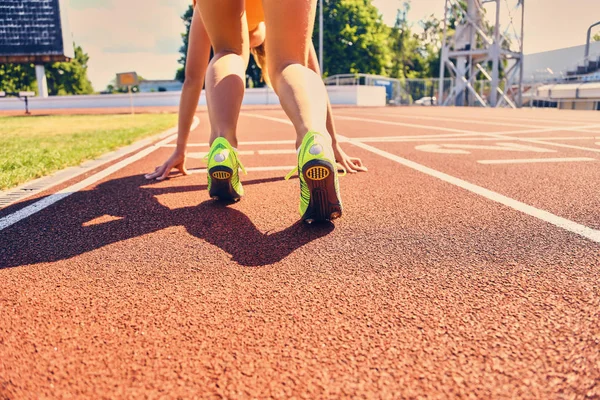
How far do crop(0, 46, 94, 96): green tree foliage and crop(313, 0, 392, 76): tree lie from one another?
28.8 m

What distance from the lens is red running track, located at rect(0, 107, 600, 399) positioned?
1035 millimetres

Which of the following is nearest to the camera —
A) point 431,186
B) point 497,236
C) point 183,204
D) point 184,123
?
point 497,236

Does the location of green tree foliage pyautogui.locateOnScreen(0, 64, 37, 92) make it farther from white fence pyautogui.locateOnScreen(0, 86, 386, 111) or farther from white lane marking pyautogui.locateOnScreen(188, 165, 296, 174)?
white lane marking pyautogui.locateOnScreen(188, 165, 296, 174)

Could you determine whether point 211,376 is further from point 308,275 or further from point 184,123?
point 184,123

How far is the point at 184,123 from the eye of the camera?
3.52 m

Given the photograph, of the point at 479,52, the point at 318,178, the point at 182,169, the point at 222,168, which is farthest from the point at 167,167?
the point at 479,52

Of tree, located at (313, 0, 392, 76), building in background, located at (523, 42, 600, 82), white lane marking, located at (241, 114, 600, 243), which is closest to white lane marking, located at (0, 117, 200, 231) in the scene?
white lane marking, located at (241, 114, 600, 243)

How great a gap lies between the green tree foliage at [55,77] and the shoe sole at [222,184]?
57.9 metres

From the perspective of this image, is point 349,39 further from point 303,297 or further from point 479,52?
point 303,297

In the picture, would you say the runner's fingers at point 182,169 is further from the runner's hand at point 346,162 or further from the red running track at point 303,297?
the runner's hand at point 346,162

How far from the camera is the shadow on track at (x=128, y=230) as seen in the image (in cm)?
190

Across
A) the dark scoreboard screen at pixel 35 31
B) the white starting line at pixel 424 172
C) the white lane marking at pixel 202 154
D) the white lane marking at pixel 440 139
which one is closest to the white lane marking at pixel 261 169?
the white starting line at pixel 424 172

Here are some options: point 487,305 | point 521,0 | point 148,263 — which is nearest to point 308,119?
point 148,263

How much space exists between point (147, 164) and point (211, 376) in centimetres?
377
